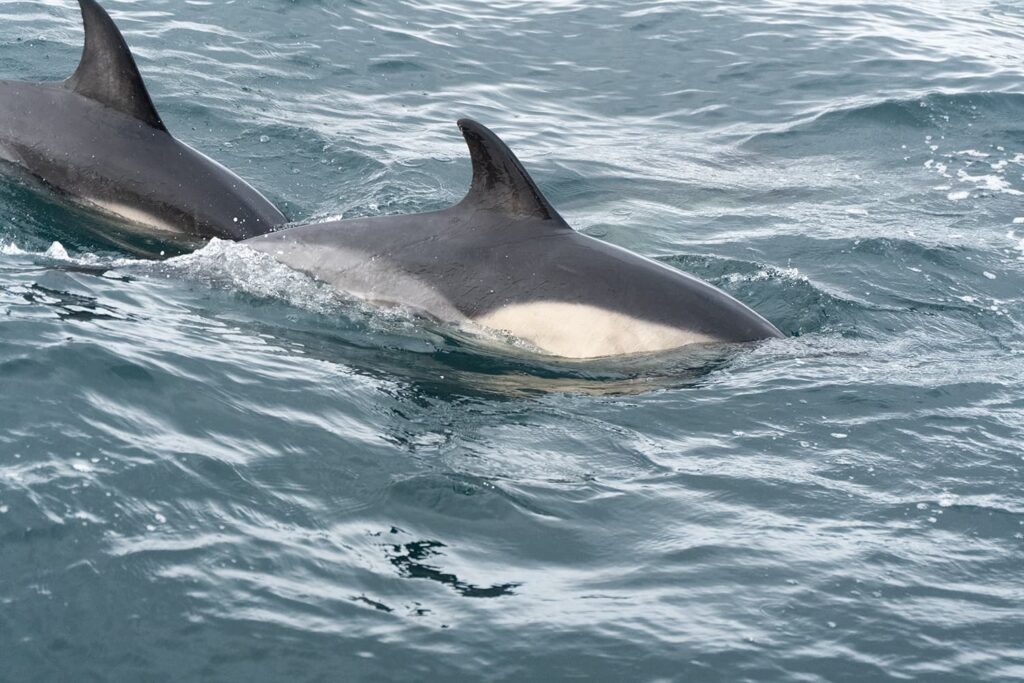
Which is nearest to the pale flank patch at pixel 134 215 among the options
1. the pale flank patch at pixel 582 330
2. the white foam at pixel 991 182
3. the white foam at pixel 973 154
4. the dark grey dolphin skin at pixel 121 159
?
the dark grey dolphin skin at pixel 121 159

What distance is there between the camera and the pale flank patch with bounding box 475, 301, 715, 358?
961 centimetres

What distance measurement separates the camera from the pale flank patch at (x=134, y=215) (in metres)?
12.1

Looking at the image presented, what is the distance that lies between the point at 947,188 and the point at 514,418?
9.42m

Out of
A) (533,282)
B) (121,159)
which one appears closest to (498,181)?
(533,282)

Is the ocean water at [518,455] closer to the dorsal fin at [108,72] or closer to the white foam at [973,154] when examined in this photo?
the white foam at [973,154]

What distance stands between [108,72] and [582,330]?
5.50 meters

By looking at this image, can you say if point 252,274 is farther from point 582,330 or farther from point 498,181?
point 582,330

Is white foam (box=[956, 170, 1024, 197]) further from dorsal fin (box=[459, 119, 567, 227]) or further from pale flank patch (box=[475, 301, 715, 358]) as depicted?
dorsal fin (box=[459, 119, 567, 227])

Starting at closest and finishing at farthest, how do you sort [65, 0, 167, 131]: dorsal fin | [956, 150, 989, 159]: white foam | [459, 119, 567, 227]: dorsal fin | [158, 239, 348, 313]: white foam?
[459, 119, 567, 227]: dorsal fin, [158, 239, 348, 313]: white foam, [65, 0, 167, 131]: dorsal fin, [956, 150, 989, 159]: white foam

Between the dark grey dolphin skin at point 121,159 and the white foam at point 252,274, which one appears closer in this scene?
the white foam at point 252,274

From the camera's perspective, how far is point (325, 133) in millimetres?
16594

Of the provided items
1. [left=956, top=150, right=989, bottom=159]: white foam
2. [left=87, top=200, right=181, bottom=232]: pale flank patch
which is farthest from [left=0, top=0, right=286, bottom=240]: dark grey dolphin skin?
[left=956, top=150, right=989, bottom=159]: white foam

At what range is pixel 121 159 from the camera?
1222 cm

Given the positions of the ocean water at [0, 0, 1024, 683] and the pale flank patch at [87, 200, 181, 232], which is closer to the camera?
the ocean water at [0, 0, 1024, 683]
